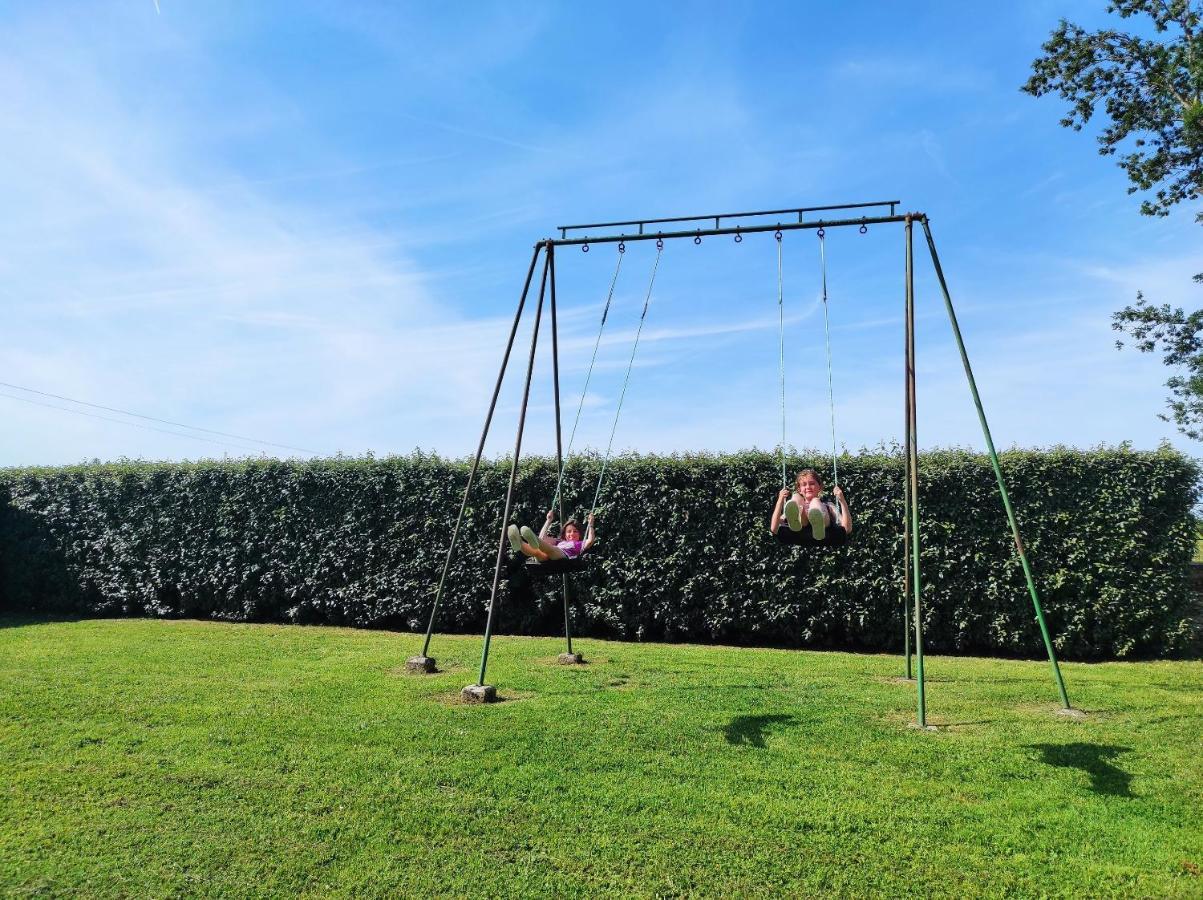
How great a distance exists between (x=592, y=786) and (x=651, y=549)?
19.0 ft

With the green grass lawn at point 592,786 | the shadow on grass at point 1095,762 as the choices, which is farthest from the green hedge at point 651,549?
the shadow on grass at point 1095,762

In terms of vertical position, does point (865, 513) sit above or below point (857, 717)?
above

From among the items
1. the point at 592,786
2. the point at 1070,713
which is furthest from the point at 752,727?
the point at 1070,713

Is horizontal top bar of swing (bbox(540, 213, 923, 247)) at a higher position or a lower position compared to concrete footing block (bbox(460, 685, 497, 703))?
higher

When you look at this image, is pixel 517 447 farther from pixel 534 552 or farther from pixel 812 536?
pixel 812 536

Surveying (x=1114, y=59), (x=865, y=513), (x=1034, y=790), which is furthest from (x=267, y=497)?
(x=1114, y=59)

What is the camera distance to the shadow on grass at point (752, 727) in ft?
17.0

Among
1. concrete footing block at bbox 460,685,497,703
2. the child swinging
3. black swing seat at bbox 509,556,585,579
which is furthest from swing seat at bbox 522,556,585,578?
the child swinging

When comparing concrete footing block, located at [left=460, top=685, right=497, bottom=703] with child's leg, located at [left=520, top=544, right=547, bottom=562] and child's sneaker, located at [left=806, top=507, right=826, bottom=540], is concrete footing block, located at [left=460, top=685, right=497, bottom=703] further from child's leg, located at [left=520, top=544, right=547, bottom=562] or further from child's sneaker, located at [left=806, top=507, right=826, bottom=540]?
child's sneaker, located at [left=806, top=507, right=826, bottom=540]

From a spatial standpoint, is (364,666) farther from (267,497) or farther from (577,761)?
(267,497)

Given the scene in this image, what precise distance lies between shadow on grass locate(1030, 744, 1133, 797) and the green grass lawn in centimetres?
2

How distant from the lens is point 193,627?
35.9ft

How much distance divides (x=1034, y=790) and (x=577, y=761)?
2.63 meters

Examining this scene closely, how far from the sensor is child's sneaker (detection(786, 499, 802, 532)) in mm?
5695
